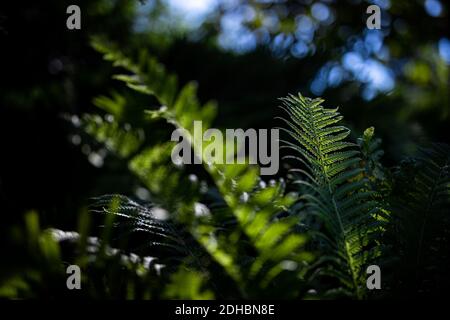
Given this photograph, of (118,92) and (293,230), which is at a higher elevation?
(118,92)

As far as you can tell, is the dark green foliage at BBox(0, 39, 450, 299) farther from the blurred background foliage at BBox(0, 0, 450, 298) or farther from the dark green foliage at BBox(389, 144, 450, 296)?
the blurred background foliage at BBox(0, 0, 450, 298)

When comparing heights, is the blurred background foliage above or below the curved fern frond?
above

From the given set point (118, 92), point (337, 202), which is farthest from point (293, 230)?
point (118, 92)

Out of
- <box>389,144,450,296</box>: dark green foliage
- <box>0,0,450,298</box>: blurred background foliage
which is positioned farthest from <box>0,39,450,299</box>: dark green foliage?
<box>0,0,450,298</box>: blurred background foliage

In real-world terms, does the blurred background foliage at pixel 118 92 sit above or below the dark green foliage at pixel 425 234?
above

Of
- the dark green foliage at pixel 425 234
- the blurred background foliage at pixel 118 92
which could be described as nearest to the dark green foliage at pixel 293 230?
the dark green foliage at pixel 425 234

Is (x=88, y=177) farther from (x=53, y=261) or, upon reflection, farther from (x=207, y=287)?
(x=53, y=261)

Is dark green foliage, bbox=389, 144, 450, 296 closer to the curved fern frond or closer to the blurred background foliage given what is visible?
the curved fern frond

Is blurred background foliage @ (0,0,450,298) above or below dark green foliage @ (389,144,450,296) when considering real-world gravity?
above

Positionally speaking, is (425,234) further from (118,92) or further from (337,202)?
(118,92)

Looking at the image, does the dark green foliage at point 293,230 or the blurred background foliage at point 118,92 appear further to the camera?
the blurred background foliage at point 118,92

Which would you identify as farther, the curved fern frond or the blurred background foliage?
the blurred background foliage

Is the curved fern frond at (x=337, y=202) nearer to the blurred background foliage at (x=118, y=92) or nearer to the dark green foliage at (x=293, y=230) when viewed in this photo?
the dark green foliage at (x=293, y=230)
